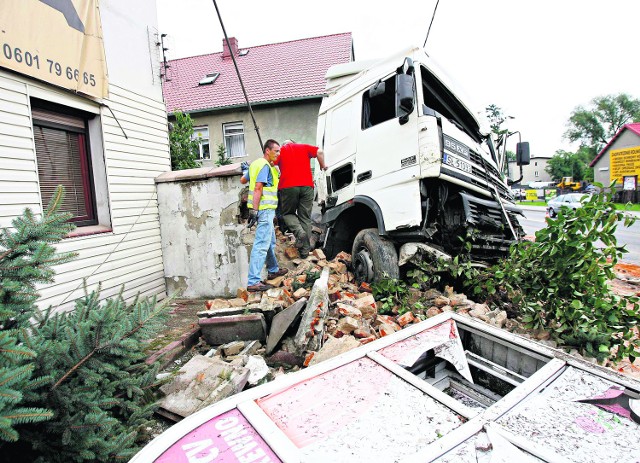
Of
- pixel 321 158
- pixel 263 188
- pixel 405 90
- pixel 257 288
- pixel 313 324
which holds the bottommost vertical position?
pixel 313 324

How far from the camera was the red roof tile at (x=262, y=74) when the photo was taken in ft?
44.2

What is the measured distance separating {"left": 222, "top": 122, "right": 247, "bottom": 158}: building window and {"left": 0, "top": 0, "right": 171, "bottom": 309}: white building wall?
8.49m

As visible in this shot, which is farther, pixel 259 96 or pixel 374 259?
pixel 259 96

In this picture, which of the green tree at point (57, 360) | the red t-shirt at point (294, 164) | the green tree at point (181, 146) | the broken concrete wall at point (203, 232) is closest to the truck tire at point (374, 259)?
the red t-shirt at point (294, 164)

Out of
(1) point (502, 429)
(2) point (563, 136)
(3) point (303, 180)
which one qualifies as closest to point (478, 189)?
(3) point (303, 180)

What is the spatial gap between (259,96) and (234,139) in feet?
6.67

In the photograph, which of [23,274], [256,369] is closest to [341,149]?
[256,369]

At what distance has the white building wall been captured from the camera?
11.7ft

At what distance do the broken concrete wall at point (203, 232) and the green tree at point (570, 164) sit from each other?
6394cm

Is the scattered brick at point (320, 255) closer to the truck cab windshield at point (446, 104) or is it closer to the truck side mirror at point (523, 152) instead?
the truck cab windshield at point (446, 104)

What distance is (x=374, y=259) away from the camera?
4344 millimetres

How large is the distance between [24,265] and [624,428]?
9.01ft

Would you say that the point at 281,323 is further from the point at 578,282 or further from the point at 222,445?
the point at 578,282

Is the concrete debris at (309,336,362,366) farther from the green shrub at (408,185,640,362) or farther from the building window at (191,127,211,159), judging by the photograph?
the building window at (191,127,211,159)
